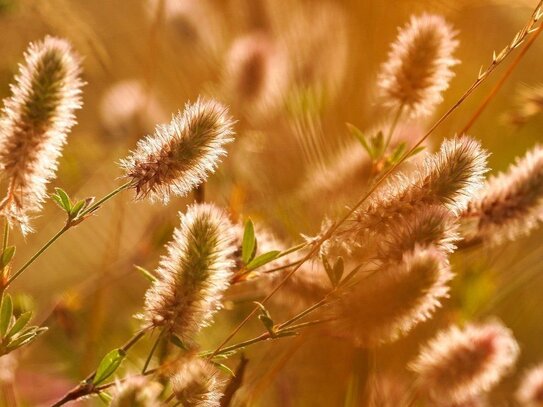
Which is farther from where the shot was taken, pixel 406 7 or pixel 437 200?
pixel 406 7

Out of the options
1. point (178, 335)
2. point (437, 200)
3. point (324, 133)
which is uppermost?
point (324, 133)

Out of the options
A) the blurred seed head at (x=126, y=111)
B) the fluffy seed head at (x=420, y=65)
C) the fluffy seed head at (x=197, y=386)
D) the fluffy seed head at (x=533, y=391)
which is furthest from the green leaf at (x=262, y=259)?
the blurred seed head at (x=126, y=111)

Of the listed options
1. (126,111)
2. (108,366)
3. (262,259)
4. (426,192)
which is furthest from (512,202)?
(126,111)

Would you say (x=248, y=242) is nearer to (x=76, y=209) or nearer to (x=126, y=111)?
(x=76, y=209)

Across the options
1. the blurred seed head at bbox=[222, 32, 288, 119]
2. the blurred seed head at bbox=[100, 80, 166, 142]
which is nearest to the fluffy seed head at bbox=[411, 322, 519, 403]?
the blurred seed head at bbox=[222, 32, 288, 119]

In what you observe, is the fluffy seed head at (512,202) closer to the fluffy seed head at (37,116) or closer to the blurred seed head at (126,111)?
the fluffy seed head at (37,116)

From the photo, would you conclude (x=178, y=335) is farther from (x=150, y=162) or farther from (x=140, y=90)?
(x=140, y=90)

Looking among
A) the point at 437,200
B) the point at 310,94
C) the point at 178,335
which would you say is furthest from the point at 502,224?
the point at 310,94
